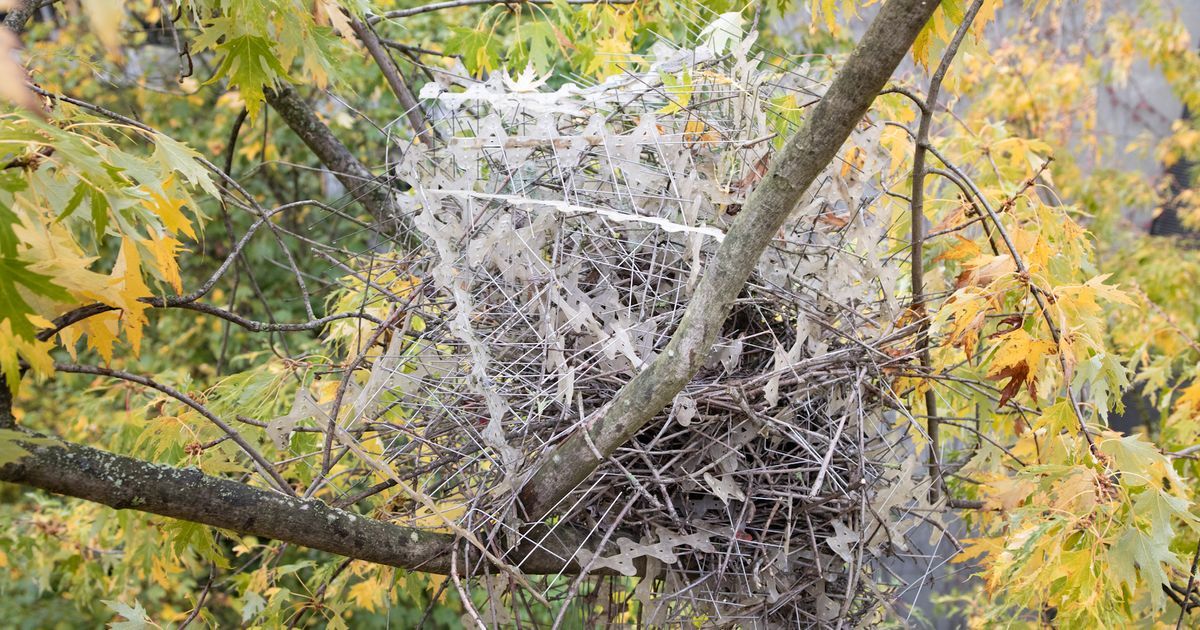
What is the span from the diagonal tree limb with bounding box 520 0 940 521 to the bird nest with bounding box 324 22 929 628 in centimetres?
6

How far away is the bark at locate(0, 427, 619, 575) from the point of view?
44.8 inches

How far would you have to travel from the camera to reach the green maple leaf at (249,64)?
191cm

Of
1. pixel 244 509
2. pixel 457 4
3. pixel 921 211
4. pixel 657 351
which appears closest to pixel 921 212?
pixel 921 211

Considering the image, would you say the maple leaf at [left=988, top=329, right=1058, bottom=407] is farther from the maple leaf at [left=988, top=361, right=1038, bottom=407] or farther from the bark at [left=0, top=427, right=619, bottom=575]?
the bark at [left=0, top=427, right=619, bottom=575]

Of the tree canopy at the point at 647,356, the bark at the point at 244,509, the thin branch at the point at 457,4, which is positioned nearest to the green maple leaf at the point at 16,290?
the tree canopy at the point at 647,356

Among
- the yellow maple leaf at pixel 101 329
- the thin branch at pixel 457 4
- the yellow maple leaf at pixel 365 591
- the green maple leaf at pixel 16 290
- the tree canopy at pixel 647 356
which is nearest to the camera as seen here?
the green maple leaf at pixel 16 290

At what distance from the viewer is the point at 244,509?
126cm

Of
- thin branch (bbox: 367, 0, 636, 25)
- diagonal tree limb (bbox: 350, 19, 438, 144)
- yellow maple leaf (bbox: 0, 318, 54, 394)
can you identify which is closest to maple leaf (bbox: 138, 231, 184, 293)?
yellow maple leaf (bbox: 0, 318, 54, 394)

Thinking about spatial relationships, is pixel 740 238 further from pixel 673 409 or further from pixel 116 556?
pixel 116 556

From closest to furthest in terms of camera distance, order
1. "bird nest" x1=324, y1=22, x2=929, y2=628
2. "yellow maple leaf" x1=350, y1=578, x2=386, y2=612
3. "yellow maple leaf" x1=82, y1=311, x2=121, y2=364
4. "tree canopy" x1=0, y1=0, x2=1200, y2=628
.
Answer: "tree canopy" x1=0, y1=0, x2=1200, y2=628
"yellow maple leaf" x1=82, y1=311, x2=121, y2=364
"bird nest" x1=324, y1=22, x2=929, y2=628
"yellow maple leaf" x1=350, y1=578, x2=386, y2=612

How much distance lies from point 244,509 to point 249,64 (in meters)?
1.02

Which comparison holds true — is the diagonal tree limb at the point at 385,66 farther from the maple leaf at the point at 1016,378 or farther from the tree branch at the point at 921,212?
the maple leaf at the point at 1016,378

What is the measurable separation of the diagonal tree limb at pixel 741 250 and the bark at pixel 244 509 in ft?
0.43

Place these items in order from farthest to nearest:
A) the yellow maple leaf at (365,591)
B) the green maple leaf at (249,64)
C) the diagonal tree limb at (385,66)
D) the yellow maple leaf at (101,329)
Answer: the yellow maple leaf at (365,591)
the diagonal tree limb at (385,66)
the green maple leaf at (249,64)
the yellow maple leaf at (101,329)
